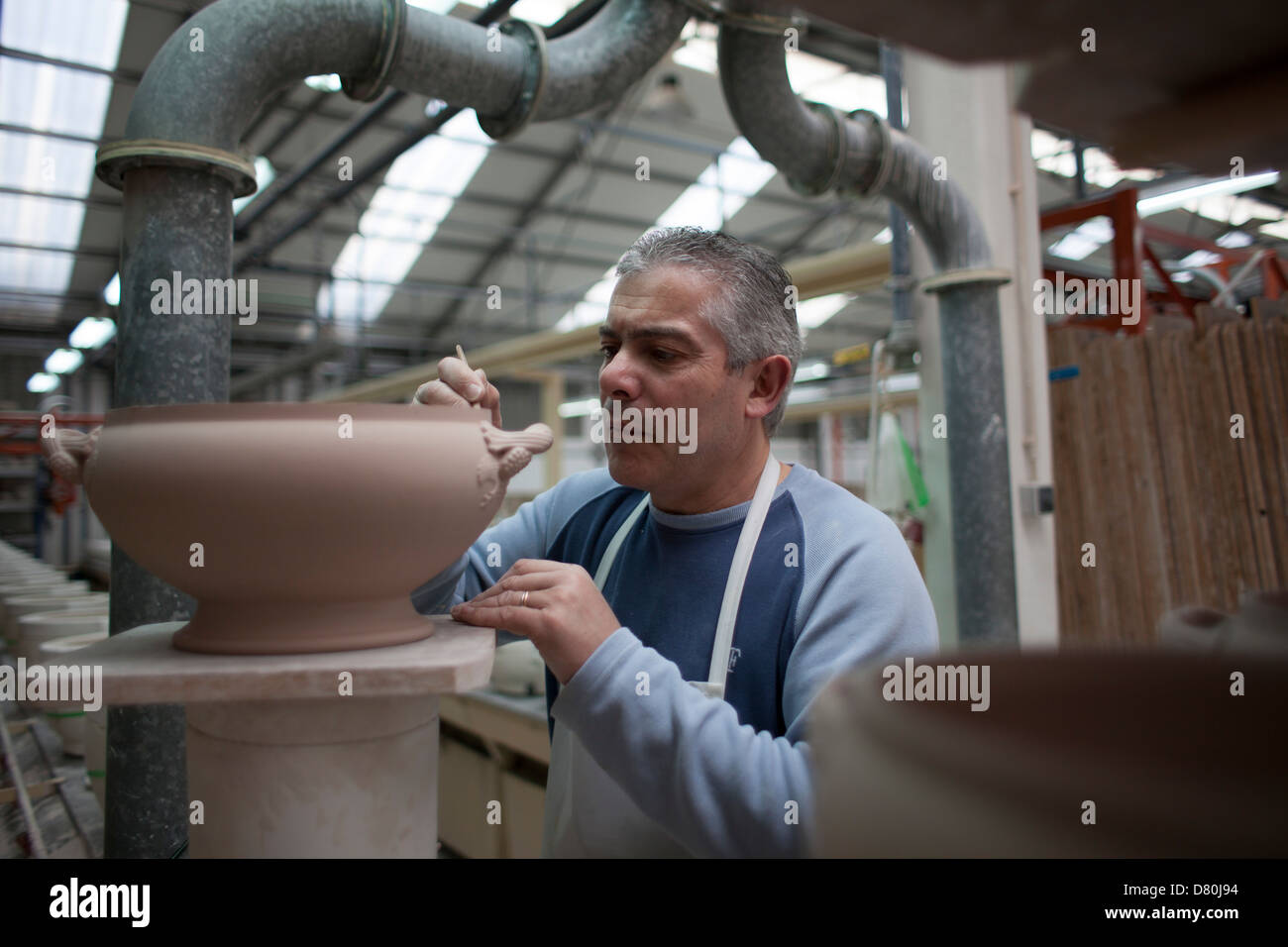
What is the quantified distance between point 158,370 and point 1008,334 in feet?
7.66

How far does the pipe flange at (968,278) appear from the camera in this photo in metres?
2.14

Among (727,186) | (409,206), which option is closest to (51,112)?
(409,206)

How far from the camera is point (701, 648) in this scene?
99 cm

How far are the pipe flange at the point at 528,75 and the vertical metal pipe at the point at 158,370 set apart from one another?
592mm

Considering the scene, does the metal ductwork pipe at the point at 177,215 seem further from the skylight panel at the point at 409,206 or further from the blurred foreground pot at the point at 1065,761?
the skylight panel at the point at 409,206

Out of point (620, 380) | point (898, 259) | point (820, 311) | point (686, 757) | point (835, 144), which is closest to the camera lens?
point (686, 757)

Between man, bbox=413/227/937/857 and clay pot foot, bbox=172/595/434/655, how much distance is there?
0.11 metres

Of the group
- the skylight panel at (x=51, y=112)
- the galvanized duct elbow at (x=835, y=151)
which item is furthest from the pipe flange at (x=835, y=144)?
the skylight panel at (x=51, y=112)

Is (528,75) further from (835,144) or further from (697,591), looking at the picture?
(697,591)

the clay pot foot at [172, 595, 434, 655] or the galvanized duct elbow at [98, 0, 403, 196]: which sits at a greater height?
the galvanized duct elbow at [98, 0, 403, 196]

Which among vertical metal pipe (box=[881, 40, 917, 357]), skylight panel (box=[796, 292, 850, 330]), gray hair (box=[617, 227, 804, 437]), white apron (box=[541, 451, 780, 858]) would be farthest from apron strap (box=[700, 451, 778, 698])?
skylight panel (box=[796, 292, 850, 330])

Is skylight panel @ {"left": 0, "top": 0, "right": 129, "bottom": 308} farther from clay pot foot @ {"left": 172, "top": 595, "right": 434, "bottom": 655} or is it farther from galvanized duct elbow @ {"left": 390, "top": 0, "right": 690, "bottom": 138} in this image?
clay pot foot @ {"left": 172, "top": 595, "right": 434, "bottom": 655}

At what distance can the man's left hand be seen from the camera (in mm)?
731

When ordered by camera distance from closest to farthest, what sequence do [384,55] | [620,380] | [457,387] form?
[457,387]
[620,380]
[384,55]
